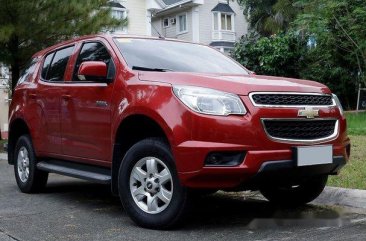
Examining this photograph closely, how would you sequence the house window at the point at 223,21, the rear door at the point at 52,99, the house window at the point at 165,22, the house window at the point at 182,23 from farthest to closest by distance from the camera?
the house window at the point at 165,22
the house window at the point at 223,21
the house window at the point at 182,23
the rear door at the point at 52,99

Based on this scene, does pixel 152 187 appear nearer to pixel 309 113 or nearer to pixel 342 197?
pixel 309 113

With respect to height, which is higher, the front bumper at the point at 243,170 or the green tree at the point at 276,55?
the green tree at the point at 276,55

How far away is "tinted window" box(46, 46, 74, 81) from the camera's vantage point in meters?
6.46

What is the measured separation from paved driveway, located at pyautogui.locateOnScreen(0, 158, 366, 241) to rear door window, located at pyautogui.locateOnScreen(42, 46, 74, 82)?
149 centimetres

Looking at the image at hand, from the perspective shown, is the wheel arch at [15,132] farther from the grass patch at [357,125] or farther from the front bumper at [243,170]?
the grass patch at [357,125]

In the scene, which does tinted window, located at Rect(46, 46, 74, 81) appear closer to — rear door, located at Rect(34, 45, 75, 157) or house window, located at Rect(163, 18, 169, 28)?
rear door, located at Rect(34, 45, 75, 157)

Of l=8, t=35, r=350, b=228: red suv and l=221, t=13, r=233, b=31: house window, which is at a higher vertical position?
l=221, t=13, r=233, b=31: house window

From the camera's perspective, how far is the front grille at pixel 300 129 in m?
4.53

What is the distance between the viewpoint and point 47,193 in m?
7.11

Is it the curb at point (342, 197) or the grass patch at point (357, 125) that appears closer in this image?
the curb at point (342, 197)

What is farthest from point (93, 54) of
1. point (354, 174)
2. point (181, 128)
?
point (354, 174)

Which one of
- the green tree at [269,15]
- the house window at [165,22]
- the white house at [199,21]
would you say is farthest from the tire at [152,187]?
the house window at [165,22]

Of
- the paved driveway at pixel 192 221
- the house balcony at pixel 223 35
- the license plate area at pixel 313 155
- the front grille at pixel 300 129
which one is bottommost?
the paved driveway at pixel 192 221

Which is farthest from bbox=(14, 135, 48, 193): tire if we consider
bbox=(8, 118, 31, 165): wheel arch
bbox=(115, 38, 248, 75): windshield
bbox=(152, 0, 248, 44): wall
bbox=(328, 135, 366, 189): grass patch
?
bbox=(152, 0, 248, 44): wall
